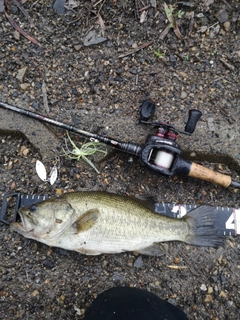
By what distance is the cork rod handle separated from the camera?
3.52 metres

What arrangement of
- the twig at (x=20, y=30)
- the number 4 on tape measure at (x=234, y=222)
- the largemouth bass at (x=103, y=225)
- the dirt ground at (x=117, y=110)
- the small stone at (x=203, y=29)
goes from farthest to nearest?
the small stone at (x=203, y=29)
the twig at (x=20, y=30)
the number 4 on tape measure at (x=234, y=222)
the dirt ground at (x=117, y=110)
the largemouth bass at (x=103, y=225)

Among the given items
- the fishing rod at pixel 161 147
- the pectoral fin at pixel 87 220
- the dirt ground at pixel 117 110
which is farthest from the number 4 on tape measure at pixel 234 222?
the pectoral fin at pixel 87 220

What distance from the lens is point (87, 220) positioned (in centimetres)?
327

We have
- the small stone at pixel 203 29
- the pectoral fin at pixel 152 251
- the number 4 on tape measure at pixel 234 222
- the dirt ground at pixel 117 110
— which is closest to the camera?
the pectoral fin at pixel 152 251

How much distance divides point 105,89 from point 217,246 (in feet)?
6.88

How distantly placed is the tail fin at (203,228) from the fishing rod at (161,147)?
0.34m

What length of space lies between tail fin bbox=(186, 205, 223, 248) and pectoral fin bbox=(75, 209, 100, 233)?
959 mm

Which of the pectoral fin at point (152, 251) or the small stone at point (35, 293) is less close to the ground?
the pectoral fin at point (152, 251)

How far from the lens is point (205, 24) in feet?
12.9

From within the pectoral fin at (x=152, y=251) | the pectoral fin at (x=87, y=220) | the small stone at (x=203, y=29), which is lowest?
the pectoral fin at (x=152, y=251)

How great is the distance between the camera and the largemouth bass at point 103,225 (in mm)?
3266

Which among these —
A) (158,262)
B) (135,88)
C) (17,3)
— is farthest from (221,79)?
(17,3)

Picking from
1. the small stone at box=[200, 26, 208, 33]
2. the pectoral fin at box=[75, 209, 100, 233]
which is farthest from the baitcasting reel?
the small stone at box=[200, 26, 208, 33]

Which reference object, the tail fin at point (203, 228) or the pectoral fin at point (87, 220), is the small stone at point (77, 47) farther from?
the tail fin at point (203, 228)
